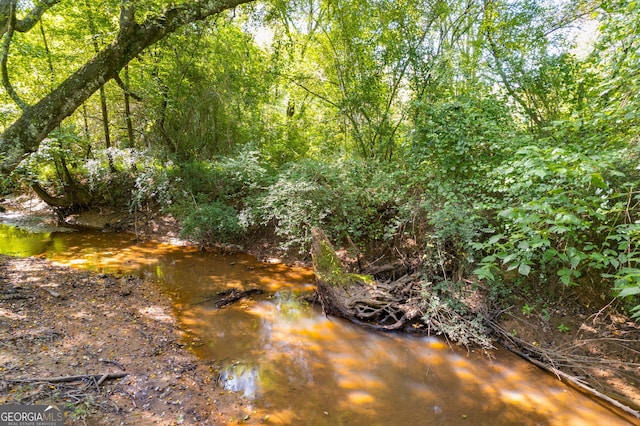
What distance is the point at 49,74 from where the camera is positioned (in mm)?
9680

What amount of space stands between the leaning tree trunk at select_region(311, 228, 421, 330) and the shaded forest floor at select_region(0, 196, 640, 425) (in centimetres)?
146

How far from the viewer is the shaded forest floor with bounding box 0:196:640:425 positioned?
9.57ft

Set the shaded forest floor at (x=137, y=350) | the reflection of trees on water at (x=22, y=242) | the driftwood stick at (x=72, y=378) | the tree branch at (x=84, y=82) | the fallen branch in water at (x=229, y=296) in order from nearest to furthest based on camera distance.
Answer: the driftwood stick at (x=72, y=378) → the shaded forest floor at (x=137, y=350) → the tree branch at (x=84, y=82) → the fallen branch in water at (x=229, y=296) → the reflection of trees on water at (x=22, y=242)

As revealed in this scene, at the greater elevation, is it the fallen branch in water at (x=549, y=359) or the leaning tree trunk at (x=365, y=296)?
the leaning tree trunk at (x=365, y=296)

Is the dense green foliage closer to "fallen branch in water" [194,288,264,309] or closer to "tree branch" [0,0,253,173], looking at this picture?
"tree branch" [0,0,253,173]

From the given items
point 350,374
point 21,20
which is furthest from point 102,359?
point 21,20

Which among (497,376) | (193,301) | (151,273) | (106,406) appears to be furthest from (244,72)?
(497,376)

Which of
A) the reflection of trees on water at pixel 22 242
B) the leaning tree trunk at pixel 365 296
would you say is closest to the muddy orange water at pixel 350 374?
the leaning tree trunk at pixel 365 296

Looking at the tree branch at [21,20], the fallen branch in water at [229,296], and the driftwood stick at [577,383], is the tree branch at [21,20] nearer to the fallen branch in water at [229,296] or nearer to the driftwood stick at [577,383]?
the fallen branch in water at [229,296]

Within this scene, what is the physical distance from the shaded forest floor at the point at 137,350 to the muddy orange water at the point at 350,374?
33 cm

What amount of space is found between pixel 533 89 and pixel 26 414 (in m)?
8.84

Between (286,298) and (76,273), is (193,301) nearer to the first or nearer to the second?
(286,298)

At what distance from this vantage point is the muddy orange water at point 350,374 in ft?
11.1

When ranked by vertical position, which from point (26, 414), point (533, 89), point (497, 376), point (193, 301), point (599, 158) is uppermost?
point (533, 89)
